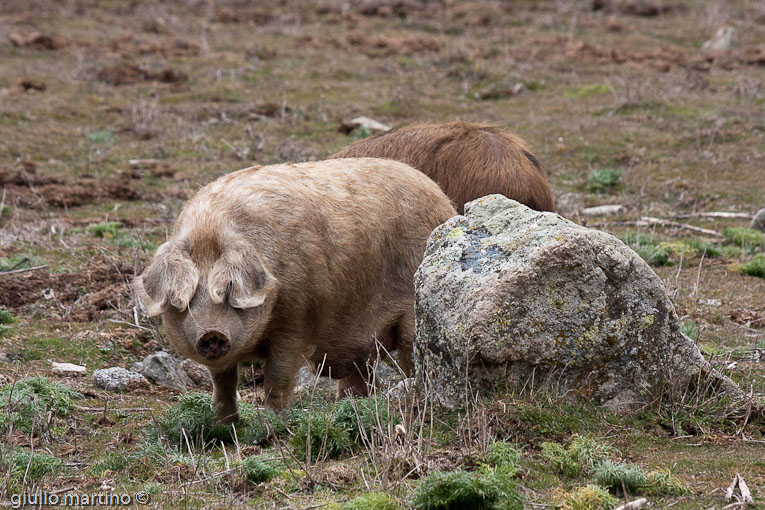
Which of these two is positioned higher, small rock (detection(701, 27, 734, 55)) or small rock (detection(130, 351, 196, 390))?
small rock (detection(701, 27, 734, 55))

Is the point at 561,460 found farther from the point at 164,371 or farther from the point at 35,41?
the point at 35,41

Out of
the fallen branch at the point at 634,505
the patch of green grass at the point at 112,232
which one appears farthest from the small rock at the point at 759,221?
A: the fallen branch at the point at 634,505

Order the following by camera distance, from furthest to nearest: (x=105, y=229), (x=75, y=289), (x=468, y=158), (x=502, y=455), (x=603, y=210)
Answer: (x=603, y=210) → (x=105, y=229) → (x=75, y=289) → (x=468, y=158) → (x=502, y=455)

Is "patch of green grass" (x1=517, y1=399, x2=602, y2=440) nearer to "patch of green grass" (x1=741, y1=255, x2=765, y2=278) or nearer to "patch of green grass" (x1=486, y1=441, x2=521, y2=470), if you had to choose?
"patch of green grass" (x1=486, y1=441, x2=521, y2=470)

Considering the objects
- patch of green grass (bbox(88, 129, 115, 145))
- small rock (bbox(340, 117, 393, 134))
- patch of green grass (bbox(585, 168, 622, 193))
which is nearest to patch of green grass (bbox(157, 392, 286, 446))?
patch of green grass (bbox(585, 168, 622, 193))

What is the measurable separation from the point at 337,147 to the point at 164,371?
834 cm

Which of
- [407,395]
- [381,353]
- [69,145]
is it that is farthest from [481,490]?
[69,145]

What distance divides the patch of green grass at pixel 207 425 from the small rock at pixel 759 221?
805cm

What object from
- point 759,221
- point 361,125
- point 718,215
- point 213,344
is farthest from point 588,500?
point 361,125

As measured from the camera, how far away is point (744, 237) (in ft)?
36.7

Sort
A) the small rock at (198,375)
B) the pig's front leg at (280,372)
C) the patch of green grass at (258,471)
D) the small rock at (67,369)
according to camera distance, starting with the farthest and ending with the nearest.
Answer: the small rock at (198,375) → the small rock at (67,369) → the pig's front leg at (280,372) → the patch of green grass at (258,471)

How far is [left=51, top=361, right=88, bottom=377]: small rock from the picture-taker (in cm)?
722

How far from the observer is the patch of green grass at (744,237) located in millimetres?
11078

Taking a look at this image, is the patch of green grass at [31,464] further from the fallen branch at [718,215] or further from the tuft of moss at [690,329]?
the fallen branch at [718,215]
